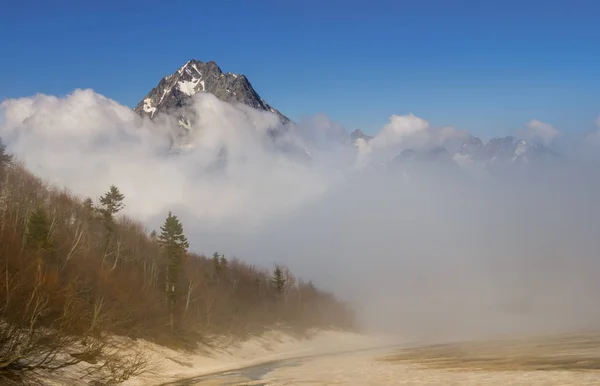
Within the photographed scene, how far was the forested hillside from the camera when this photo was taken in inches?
1252

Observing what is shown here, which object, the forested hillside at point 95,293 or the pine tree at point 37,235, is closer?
the forested hillside at point 95,293

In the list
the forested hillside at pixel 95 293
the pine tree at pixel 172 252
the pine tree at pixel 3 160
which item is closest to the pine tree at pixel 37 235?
the forested hillside at pixel 95 293

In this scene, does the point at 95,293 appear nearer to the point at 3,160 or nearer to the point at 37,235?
the point at 37,235

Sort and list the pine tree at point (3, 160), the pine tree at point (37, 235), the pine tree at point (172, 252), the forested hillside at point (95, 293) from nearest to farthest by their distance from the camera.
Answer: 1. the forested hillside at point (95, 293)
2. the pine tree at point (37, 235)
3. the pine tree at point (172, 252)
4. the pine tree at point (3, 160)

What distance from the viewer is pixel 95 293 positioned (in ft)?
241

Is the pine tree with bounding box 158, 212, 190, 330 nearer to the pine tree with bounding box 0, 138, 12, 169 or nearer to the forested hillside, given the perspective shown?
the forested hillside

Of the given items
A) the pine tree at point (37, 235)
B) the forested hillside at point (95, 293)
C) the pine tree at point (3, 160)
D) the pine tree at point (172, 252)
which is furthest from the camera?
the pine tree at point (3, 160)

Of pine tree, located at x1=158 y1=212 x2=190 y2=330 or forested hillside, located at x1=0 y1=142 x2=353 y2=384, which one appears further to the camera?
→ pine tree, located at x1=158 y1=212 x2=190 y2=330

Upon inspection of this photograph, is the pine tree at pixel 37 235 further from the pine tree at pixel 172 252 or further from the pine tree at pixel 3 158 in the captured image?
the pine tree at pixel 3 158

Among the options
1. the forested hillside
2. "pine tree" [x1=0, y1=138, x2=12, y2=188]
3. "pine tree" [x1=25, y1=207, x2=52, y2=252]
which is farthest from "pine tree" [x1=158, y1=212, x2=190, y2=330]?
"pine tree" [x1=0, y1=138, x2=12, y2=188]

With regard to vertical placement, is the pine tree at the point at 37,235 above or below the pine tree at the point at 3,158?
below

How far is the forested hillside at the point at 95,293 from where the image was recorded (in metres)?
31.8

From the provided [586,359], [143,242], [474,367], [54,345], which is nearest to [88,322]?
[54,345]

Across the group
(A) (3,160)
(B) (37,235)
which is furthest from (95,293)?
(A) (3,160)
